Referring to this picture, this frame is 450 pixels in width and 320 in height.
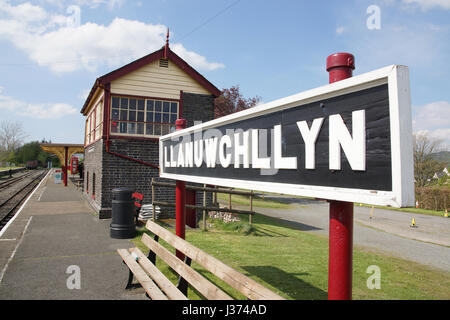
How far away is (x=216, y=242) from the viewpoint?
7918 millimetres

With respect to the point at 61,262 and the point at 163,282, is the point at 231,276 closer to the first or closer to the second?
the point at 163,282

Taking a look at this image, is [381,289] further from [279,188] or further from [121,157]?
[121,157]

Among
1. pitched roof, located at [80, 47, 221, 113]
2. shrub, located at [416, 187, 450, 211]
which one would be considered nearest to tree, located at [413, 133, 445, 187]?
shrub, located at [416, 187, 450, 211]

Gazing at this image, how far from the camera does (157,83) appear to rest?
12.4m

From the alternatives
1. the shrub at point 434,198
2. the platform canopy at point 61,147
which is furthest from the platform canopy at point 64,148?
the shrub at point 434,198

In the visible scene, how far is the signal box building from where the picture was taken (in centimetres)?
1150

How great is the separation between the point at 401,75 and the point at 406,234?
44.9 feet

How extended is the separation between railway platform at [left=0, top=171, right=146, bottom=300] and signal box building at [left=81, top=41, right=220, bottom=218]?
6.70 ft

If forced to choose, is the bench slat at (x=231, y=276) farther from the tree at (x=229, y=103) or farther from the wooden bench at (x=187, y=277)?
the tree at (x=229, y=103)

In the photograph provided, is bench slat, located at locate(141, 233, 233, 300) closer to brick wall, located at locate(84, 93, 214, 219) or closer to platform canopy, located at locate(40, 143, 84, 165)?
brick wall, located at locate(84, 93, 214, 219)

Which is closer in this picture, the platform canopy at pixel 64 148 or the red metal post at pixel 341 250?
the red metal post at pixel 341 250

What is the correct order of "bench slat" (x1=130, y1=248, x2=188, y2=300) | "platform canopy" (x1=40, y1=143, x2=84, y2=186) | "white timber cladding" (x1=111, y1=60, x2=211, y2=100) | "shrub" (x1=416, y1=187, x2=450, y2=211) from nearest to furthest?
"bench slat" (x1=130, y1=248, x2=188, y2=300) → "white timber cladding" (x1=111, y1=60, x2=211, y2=100) → "shrub" (x1=416, y1=187, x2=450, y2=211) → "platform canopy" (x1=40, y1=143, x2=84, y2=186)

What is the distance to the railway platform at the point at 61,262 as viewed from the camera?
14.5ft

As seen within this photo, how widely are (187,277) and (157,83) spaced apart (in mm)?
10494
